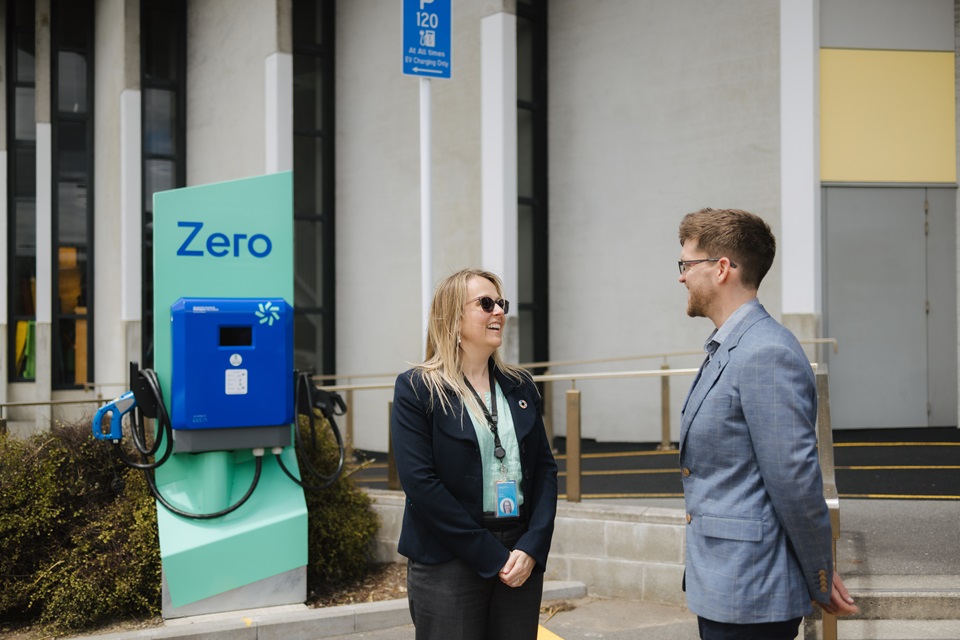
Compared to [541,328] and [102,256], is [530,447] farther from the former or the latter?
[102,256]

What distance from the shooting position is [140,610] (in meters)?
5.80

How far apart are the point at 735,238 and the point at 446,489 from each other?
3.82 ft

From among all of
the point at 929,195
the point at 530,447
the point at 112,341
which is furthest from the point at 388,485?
the point at 112,341

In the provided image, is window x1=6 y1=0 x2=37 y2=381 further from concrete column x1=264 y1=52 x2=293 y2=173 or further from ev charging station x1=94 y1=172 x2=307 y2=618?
ev charging station x1=94 y1=172 x2=307 y2=618

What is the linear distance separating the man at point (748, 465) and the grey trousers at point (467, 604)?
672mm

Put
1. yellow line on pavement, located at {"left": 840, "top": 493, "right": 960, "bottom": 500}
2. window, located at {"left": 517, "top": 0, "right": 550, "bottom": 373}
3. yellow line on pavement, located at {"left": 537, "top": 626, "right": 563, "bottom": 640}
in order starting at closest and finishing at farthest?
yellow line on pavement, located at {"left": 537, "top": 626, "right": 563, "bottom": 640}, yellow line on pavement, located at {"left": 840, "top": 493, "right": 960, "bottom": 500}, window, located at {"left": 517, "top": 0, "right": 550, "bottom": 373}

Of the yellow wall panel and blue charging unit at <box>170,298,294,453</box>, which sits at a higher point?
the yellow wall panel

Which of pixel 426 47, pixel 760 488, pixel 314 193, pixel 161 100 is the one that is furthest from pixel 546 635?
pixel 161 100

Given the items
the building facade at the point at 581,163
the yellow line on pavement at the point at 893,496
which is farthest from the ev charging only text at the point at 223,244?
the yellow line on pavement at the point at 893,496

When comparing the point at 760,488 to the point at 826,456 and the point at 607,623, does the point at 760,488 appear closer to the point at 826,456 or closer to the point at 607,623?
the point at 826,456

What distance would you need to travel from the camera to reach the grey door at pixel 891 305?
1145 cm

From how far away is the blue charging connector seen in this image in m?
5.82

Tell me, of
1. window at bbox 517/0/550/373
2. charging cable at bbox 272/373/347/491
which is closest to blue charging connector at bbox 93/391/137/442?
charging cable at bbox 272/373/347/491

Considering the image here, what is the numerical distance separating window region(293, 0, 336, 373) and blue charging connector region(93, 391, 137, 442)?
26.3 ft
